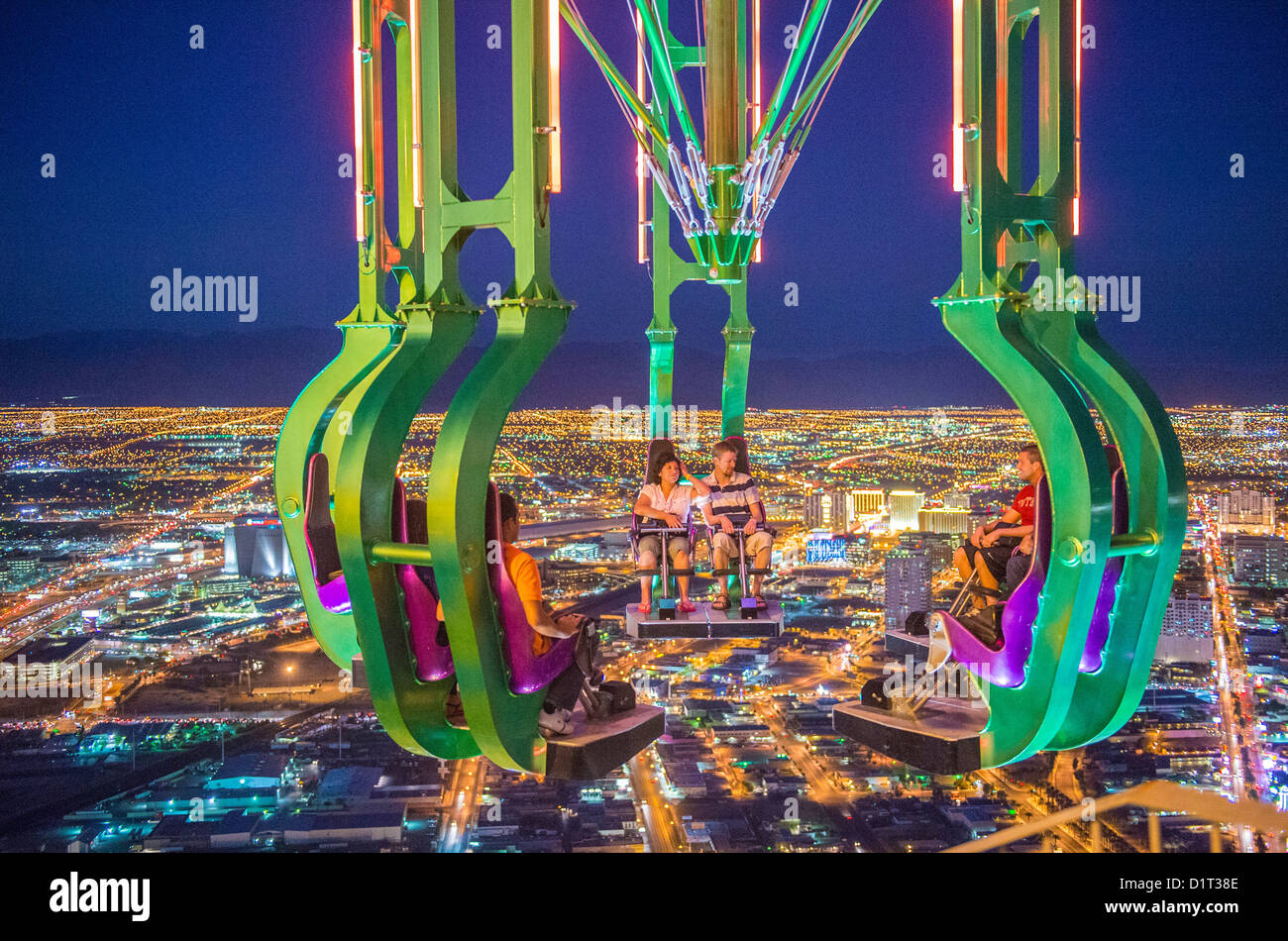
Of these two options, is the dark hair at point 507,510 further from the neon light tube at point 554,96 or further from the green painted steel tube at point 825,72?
the green painted steel tube at point 825,72

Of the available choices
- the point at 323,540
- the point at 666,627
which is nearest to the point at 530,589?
the point at 323,540

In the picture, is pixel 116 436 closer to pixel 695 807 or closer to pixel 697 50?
pixel 695 807

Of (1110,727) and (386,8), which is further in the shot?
(386,8)

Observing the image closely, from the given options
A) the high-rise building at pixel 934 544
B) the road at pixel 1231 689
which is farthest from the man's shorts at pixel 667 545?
the road at pixel 1231 689

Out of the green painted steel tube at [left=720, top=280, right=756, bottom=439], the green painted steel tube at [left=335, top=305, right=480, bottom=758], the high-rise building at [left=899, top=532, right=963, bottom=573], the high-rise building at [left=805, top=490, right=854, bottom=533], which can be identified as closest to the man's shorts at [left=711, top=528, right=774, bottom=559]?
the high-rise building at [left=899, top=532, right=963, bottom=573]
